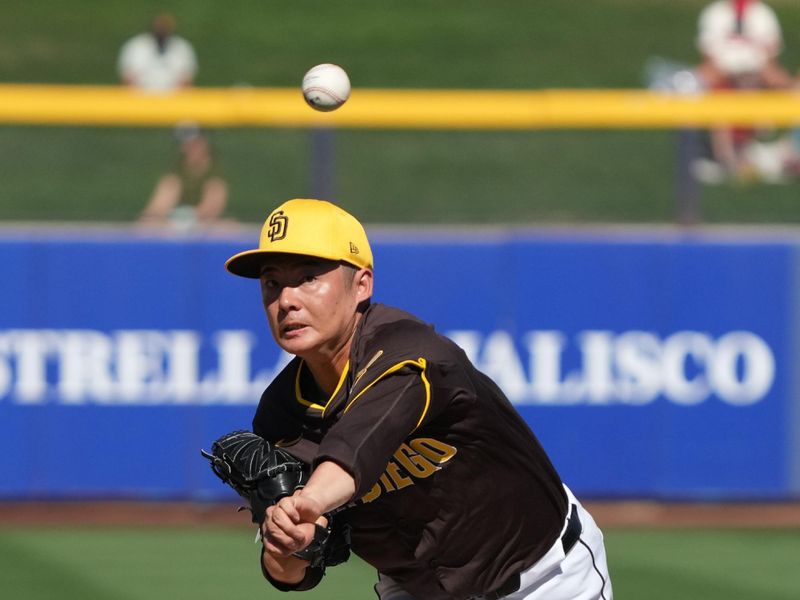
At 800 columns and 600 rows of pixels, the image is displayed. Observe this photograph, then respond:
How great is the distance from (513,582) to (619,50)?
19140mm

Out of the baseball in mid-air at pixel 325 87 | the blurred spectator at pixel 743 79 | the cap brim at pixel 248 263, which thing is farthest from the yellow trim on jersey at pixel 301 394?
the blurred spectator at pixel 743 79

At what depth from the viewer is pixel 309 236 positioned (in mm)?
3676

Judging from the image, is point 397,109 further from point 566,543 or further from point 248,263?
point 248,263

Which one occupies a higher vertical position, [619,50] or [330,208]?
[619,50]

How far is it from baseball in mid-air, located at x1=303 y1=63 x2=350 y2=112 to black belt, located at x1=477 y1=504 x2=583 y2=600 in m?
1.49

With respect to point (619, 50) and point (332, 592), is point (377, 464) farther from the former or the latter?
point (619, 50)

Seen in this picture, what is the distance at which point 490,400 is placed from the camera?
3.95 metres

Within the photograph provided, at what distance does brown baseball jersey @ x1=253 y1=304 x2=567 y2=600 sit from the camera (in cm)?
367

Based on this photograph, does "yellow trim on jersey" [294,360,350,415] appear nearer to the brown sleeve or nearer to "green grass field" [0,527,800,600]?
the brown sleeve

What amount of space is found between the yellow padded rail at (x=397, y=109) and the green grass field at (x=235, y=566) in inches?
97.1

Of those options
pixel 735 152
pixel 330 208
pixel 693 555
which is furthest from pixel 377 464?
pixel 735 152

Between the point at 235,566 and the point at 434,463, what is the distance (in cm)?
414

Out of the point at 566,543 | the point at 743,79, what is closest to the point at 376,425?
the point at 566,543

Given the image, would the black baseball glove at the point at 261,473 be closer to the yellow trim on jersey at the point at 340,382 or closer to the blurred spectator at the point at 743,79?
the yellow trim on jersey at the point at 340,382
